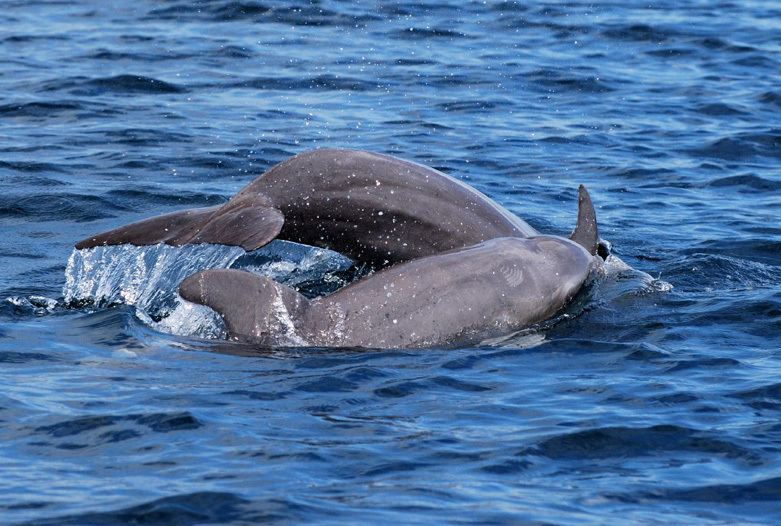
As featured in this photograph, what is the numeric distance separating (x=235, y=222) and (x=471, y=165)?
22.0 feet

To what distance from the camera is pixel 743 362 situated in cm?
903

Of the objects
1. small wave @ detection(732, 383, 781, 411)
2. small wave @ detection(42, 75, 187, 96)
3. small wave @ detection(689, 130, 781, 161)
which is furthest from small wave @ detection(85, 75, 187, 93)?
small wave @ detection(732, 383, 781, 411)

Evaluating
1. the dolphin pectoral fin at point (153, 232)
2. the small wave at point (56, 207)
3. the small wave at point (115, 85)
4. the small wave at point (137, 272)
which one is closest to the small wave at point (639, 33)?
the small wave at point (115, 85)

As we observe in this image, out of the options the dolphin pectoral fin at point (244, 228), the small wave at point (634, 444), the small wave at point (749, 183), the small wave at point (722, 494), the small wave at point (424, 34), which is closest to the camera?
the small wave at point (722, 494)

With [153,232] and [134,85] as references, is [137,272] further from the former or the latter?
[134,85]

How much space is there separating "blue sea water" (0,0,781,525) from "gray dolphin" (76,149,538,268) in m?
0.99

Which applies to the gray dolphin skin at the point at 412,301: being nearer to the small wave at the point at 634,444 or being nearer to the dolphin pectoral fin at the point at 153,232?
the dolphin pectoral fin at the point at 153,232

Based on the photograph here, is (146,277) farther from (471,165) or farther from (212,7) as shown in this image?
(212,7)

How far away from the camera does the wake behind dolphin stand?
8938 millimetres

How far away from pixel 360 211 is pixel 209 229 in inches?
52.2

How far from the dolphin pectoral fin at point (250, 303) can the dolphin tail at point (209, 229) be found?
0.79m

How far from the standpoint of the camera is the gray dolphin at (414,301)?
8.84 metres

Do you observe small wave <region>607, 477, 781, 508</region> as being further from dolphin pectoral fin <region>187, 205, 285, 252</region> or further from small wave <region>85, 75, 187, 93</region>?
small wave <region>85, 75, 187, 93</region>

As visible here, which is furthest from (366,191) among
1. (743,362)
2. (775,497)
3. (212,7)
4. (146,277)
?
(212,7)
